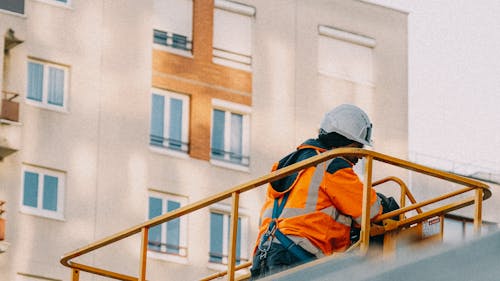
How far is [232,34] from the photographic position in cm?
5106

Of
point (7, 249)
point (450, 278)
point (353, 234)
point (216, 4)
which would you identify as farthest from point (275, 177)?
point (216, 4)

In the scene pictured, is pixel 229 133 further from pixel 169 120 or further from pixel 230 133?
pixel 169 120

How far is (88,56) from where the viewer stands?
47969mm

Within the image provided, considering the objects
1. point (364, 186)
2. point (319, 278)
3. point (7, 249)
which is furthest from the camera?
point (7, 249)

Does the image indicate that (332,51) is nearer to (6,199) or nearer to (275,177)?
(6,199)

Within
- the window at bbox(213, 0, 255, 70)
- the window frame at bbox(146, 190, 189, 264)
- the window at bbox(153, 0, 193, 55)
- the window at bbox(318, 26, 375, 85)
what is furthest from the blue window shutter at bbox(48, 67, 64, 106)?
the window at bbox(318, 26, 375, 85)

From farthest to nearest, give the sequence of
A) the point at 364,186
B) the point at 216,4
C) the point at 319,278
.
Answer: the point at 216,4
the point at 364,186
the point at 319,278

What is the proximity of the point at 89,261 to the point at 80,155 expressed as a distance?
2716mm

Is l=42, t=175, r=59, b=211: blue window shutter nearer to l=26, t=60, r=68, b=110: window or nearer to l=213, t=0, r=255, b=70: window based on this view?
l=26, t=60, r=68, b=110: window

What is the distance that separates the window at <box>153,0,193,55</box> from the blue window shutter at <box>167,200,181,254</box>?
423cm

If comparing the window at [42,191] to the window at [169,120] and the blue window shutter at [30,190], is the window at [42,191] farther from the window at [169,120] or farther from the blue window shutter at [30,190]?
the window at [169,120]

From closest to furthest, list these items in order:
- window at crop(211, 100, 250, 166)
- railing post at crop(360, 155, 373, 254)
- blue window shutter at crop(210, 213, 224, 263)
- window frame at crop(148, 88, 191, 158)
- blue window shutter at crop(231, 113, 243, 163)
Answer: railing post at crop(360, 155, 373, 254) → blue window shutter at crop(210, 213, 224, 263) → window frame at crop(148, 88, 191, 158) → window at crop(211, 100, 250, 166) → blue window shutter at crop(231, 113, 243, 163)

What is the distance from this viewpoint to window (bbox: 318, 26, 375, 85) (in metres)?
53.4

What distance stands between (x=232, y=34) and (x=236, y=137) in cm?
284
